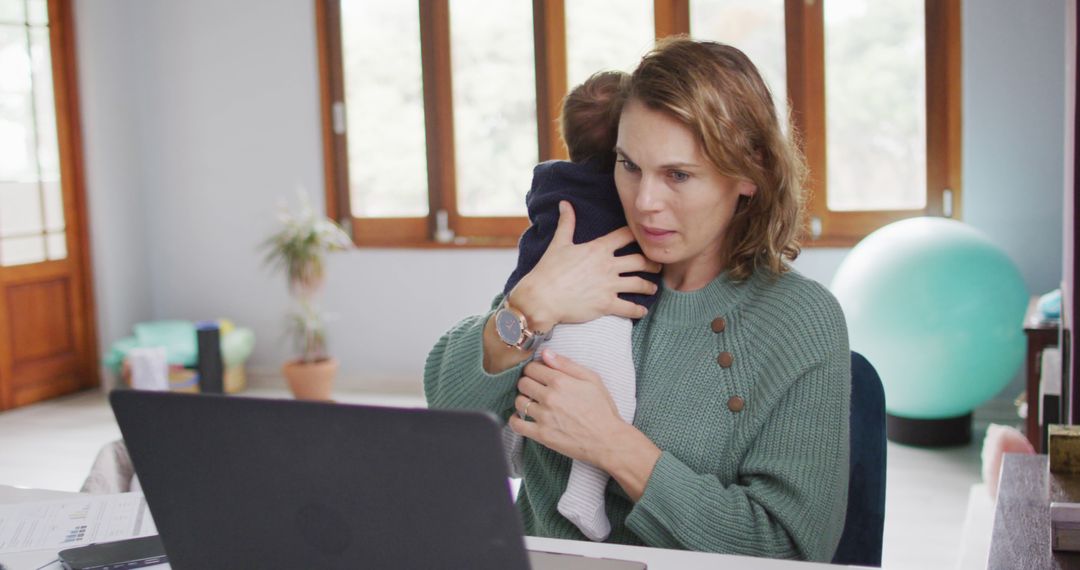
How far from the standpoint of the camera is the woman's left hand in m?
1.50

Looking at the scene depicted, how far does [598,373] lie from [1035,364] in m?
2.44

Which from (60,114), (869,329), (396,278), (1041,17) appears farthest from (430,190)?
(1041,17)

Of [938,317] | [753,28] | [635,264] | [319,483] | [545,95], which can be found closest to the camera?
[319,483]

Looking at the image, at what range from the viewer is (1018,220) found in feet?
15.0

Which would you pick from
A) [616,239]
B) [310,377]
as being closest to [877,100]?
[310,377]

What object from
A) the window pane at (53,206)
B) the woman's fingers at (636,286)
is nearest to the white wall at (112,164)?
the window pane at (53,206)

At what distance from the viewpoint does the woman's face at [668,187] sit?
58.8 inches

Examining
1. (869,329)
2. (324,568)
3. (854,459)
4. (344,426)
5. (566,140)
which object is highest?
(566,140)

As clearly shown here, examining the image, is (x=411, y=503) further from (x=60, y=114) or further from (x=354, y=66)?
(x=60, y=114)

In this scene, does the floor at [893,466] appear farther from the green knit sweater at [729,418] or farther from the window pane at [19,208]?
the green knit sweater at [729,418]

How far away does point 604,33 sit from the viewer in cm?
532

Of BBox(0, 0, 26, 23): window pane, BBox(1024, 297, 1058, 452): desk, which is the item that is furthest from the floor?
BBox(0, 0, 26, 23): window pane

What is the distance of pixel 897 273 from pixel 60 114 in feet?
14.5

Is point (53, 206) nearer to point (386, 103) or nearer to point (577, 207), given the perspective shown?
point (386, 103)
